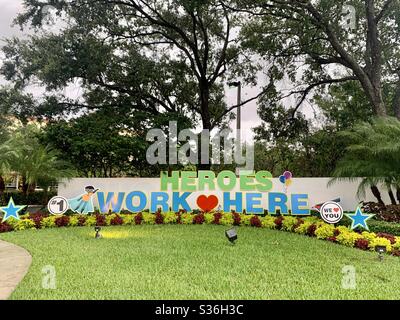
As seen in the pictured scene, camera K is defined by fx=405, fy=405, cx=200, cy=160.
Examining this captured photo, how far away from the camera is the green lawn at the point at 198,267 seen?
17.4 feet

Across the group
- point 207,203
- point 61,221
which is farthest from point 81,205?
point 207,203

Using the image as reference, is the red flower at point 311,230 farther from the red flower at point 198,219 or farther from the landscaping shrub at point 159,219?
the landscaping shrub at point 159,219

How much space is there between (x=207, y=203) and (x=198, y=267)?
25.4 feet

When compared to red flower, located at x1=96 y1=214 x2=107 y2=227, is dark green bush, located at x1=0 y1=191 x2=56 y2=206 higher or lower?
higher

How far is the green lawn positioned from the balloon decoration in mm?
5373

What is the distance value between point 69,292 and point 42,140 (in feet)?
41.1

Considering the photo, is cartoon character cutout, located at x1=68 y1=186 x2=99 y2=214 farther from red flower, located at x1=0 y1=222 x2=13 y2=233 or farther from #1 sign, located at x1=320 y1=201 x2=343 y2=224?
#1 sign, located at x1=320 y1=201 x2=343 y2=224

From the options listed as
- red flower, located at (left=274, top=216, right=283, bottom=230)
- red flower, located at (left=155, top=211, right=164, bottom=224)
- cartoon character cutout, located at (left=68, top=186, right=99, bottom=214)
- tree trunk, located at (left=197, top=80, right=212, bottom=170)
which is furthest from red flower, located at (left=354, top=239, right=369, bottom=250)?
tree trunk, located at (left=197, top=80, right=212, bottom=170)

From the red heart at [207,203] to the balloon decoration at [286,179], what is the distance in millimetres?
3023

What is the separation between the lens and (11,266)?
271 inches

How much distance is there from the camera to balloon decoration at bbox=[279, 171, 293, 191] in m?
15.6

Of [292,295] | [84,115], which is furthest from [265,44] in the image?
[292,295]

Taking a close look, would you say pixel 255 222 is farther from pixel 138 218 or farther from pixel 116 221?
pixel 116 221

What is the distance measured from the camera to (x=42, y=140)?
16.6 m
